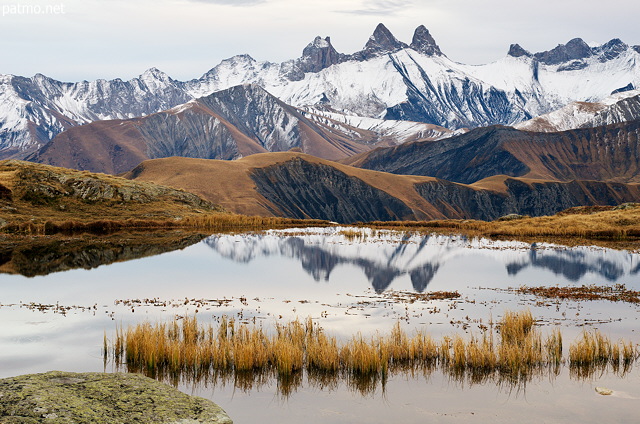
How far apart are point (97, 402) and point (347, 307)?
Result: 21.4m

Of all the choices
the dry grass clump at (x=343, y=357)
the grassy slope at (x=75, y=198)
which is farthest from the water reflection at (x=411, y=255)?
the grassy slope at (x=75, y=198)

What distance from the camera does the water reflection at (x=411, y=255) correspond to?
53766 millimetres

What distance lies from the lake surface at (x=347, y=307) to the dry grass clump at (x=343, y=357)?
26.4 inches

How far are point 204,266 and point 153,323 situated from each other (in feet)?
78.4

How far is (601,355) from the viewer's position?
87.1 ft

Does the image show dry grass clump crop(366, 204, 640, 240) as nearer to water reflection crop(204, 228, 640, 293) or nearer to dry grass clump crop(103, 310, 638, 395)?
water reflection crop(204, 228, 640, 293)

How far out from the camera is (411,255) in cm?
6731

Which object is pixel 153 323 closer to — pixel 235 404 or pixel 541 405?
pixel 235 404

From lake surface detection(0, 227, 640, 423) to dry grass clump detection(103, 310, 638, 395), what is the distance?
670 mm

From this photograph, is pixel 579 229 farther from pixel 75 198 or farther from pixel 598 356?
pixel 598 356

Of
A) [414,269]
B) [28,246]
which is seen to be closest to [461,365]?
[414,269]

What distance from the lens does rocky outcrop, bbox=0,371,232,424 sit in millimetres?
15859

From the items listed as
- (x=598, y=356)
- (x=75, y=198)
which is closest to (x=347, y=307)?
(x=598, y=356)

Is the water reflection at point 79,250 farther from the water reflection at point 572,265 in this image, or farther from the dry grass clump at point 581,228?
the dry grass clump at point 581,228
